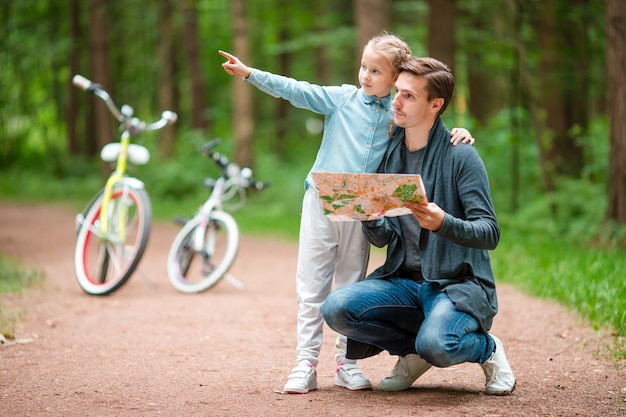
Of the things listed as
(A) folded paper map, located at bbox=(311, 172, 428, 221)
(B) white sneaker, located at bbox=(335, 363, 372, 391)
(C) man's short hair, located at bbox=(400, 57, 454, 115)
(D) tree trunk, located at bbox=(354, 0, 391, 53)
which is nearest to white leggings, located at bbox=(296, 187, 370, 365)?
(B) white sneaker, located at bbox=(335, 363, 372, 391)

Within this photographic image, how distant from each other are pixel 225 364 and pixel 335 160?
161 centimetres

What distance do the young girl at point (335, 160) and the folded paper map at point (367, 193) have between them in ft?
1.60

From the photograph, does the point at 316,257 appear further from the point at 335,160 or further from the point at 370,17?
the point at 370,17

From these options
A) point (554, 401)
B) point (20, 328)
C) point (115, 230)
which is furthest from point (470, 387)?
point (115, 230)

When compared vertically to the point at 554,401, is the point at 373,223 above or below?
above

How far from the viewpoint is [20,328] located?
6242mm

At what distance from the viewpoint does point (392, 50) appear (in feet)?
13.6

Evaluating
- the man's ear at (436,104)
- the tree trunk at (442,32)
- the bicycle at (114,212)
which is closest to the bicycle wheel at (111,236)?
the bicycle at (114,212)

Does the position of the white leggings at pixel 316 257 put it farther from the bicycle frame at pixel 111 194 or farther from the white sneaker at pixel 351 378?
the bicycle frame at pixel 111 194

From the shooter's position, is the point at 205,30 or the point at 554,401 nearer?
the point at 554,401

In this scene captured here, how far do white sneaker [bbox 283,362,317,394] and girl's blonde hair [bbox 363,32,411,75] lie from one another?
1.59 metres

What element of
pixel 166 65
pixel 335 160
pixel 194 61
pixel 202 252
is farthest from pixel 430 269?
pixel 166 65

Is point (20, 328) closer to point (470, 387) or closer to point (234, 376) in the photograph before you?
point (234, 376)

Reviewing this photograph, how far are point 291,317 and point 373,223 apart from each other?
3064mm
